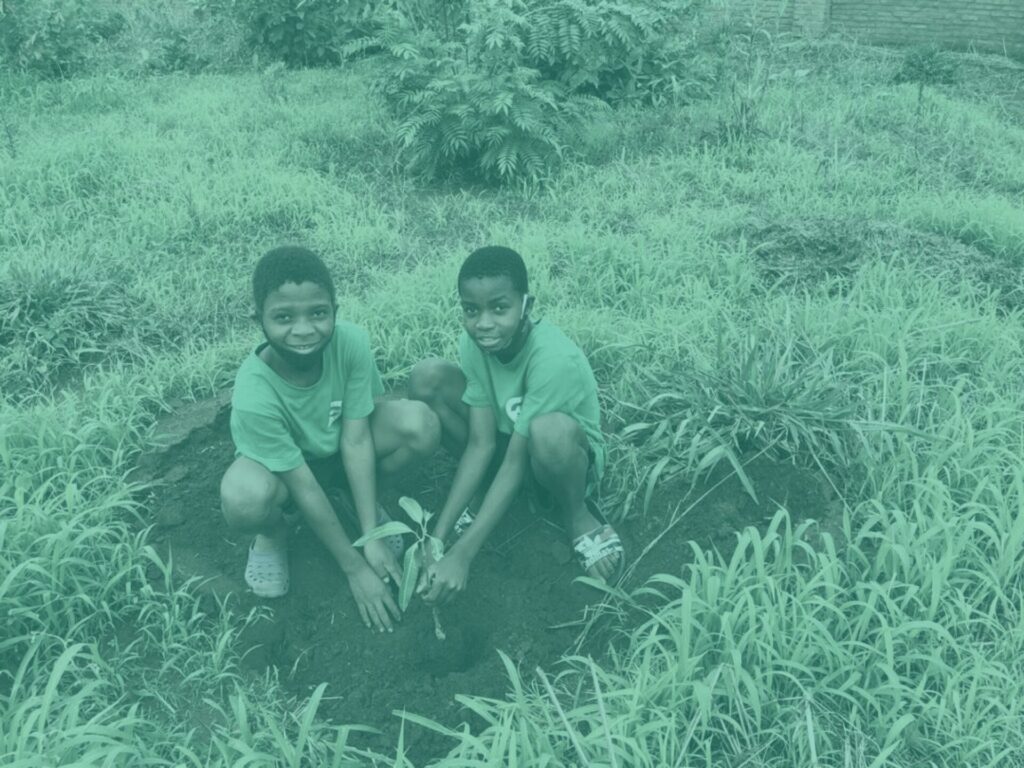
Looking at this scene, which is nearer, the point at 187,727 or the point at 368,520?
the point at 187,727

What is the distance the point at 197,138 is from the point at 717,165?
10.9ft

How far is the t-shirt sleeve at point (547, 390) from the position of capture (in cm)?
261

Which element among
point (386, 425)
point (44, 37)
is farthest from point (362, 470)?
point (44, 37)

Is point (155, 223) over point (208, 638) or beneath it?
over

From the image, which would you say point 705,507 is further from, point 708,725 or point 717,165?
point 717,165

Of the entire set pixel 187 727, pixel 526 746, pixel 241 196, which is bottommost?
pixel 187 727

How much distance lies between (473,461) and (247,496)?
26.5 inches

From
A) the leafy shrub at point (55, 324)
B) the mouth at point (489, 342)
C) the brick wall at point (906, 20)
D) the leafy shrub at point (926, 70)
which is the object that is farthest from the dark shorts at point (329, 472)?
the brick wall at point (906, 20)

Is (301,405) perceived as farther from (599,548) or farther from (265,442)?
(599,548)

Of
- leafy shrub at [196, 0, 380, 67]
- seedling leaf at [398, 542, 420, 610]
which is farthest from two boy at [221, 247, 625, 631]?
leafy shrub at [196, 0, 380, 67]

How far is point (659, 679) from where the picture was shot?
2.23m

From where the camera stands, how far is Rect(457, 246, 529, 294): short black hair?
8.44 ft

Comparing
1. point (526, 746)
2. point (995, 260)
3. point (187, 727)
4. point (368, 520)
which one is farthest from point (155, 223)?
point (995, 260)

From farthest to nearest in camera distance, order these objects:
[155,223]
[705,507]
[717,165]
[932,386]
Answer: [717,165] < [155,223] < [932,386] < [705,507]
